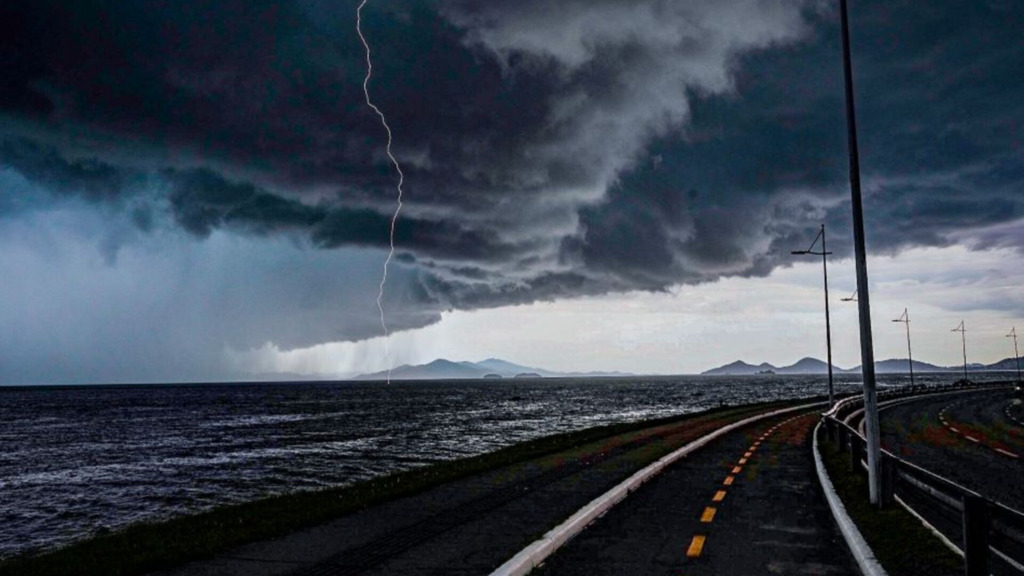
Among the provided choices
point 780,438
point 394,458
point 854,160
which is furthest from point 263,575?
point 394,458

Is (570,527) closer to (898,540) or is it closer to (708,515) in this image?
(708,515)

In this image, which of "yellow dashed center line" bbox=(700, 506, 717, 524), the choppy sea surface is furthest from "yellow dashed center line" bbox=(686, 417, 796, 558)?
the choppy sea surface

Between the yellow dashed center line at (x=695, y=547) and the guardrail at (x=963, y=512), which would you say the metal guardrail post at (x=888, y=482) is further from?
the yellow dashed center line at (x=695, y=547)

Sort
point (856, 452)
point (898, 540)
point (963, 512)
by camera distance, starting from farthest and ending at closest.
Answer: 1. point (856, 452)
2. point (898, 540)
3. point (963, 512)

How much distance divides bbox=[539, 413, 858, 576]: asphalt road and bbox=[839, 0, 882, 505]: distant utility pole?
1.26 metres

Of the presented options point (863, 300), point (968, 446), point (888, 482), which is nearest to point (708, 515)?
point (888, 482)

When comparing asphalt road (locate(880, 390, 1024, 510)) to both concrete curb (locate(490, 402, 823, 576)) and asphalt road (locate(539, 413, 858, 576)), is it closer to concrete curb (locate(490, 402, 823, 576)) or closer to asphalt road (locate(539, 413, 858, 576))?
asphalt road (locate(539, 413, 858, 576))

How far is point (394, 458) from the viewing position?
40.3 m

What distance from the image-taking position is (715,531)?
36.9ft

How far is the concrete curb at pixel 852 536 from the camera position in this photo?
8.43 metres

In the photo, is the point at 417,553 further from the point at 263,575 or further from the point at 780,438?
the point at 780,438

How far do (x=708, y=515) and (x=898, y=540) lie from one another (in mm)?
3391

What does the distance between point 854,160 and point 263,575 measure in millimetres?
12286

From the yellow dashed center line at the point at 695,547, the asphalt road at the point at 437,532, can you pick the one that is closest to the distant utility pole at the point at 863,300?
the yellow dashed center line at the point at 695,547
